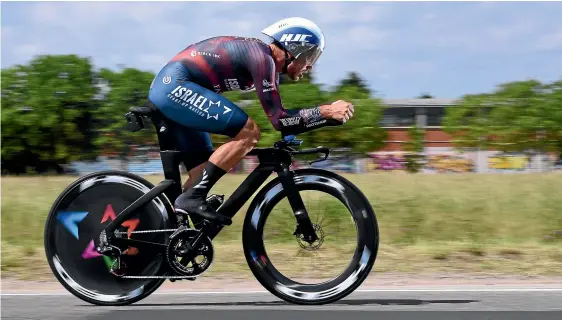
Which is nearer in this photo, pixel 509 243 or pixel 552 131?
pixel 509 243

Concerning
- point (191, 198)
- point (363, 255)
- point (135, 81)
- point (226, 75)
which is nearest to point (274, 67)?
point (226, 75)

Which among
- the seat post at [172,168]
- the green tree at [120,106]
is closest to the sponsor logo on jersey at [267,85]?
the seat post at [172,168]

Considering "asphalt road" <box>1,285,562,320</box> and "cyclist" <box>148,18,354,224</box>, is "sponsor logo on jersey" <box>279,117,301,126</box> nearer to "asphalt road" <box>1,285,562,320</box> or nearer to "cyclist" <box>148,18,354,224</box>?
"cyclist" <box>148,18,354,224</box>

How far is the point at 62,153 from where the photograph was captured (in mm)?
40000

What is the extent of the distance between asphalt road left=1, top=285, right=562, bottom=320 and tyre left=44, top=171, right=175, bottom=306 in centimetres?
12

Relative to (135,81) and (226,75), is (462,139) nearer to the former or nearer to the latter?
(135,81)

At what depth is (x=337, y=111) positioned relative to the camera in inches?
204

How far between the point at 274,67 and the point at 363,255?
1.33 meters

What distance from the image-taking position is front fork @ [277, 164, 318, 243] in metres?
5.41

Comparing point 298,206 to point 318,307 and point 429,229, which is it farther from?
point 429,229

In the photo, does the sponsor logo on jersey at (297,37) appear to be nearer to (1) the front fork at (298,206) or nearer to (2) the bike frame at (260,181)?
(2) the bike frame at (260,181)

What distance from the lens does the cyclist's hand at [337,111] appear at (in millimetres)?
5164

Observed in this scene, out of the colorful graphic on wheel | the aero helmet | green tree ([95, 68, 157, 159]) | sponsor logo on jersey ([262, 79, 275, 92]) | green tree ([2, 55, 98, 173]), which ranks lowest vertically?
green tree ([2, 55, 98, 173])

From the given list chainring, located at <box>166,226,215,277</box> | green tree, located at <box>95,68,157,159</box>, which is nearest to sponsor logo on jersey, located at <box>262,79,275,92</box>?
chainring, located at <box>166,226,215,277</box>
